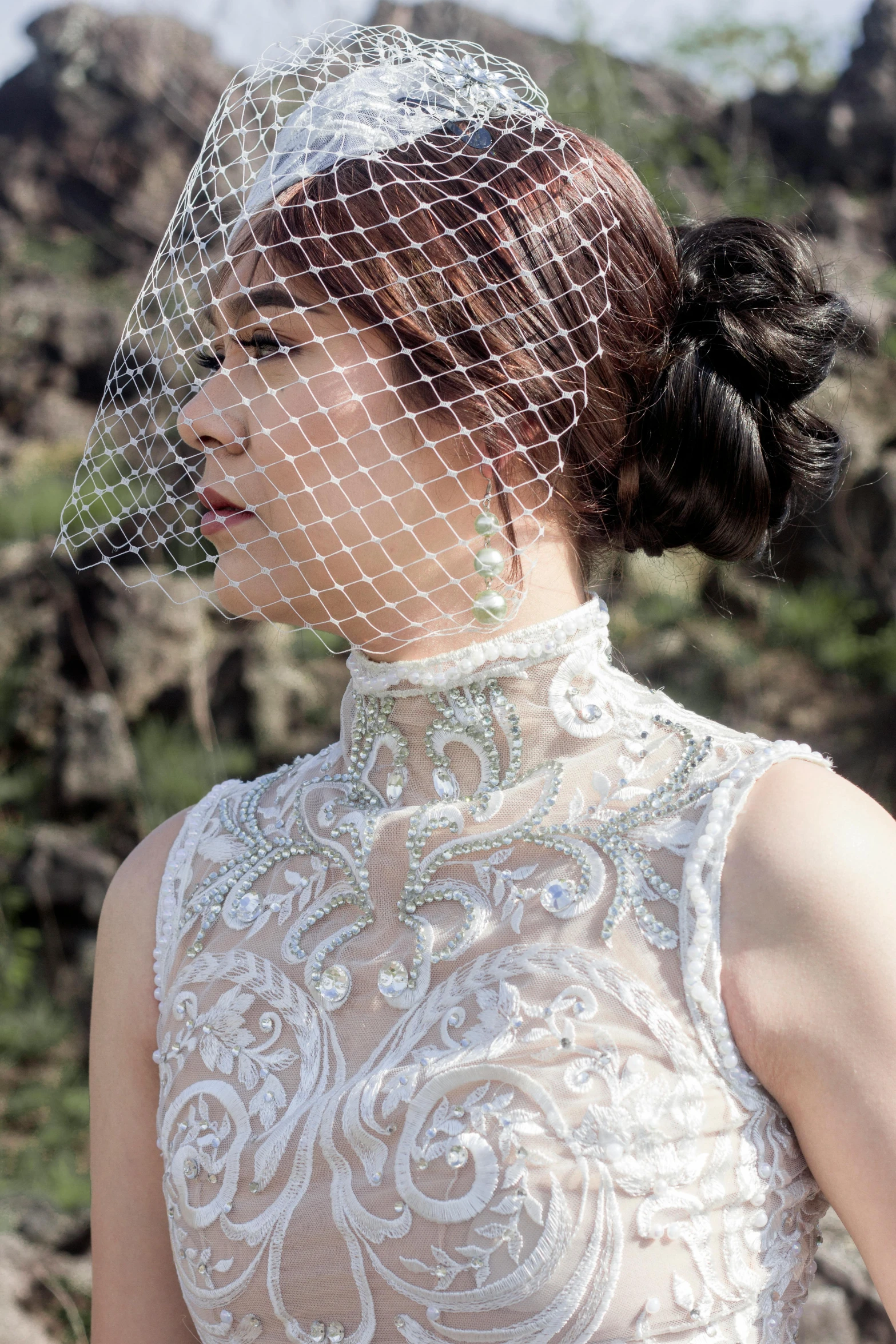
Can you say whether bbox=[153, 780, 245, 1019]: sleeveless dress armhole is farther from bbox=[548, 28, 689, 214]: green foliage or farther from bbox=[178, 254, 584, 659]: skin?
bbox=[548, 28, 689, 214]: green foliage

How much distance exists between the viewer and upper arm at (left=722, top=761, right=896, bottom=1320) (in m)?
1.19

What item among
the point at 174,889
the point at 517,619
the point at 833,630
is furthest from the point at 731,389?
the point at 833,630

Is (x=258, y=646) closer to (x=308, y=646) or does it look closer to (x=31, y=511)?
(x=308, y=646)

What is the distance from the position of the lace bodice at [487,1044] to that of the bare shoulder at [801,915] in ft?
0.08

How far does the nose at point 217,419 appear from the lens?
1.53 m

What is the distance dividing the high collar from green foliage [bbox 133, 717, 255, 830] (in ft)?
12.7

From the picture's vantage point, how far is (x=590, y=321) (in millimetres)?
1548


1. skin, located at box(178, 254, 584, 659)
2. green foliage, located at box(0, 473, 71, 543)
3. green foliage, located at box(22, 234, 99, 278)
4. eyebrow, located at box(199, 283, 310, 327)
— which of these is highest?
eyebrow, located at box(199, 283, 310, 327)

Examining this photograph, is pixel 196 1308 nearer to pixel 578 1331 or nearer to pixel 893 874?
pixel 578 1331

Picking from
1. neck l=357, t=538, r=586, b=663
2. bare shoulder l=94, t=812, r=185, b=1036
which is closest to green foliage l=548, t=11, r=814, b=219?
neck l=357, t=538, r=586, b=663

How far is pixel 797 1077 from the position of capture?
1243 mm

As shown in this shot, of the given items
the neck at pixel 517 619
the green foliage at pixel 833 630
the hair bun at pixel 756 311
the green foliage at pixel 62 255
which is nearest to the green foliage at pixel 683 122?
the green foliage at pixel 833 630

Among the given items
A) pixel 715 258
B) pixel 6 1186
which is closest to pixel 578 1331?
pixel 715 258

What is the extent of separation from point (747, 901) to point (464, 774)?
43cm
